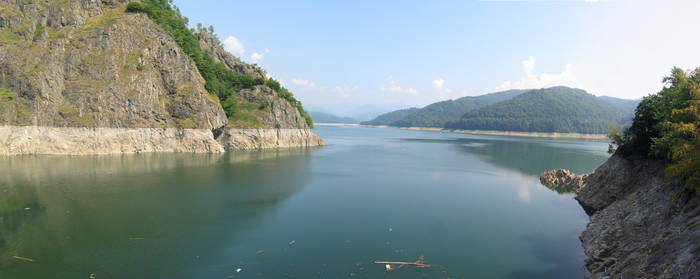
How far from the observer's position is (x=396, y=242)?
1730 cm

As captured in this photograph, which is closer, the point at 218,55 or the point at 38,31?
the point at 38,31

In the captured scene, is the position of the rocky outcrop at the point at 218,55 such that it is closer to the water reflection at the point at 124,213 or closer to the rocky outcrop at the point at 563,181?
the water reflection at the point at 124,213

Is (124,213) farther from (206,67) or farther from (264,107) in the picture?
(206,67)

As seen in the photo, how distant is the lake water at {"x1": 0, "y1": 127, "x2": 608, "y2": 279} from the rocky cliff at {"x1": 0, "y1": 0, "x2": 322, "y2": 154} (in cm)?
985

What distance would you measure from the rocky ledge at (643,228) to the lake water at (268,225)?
137 cm

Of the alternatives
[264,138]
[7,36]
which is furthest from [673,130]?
[7,36]

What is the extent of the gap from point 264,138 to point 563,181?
57.2 m

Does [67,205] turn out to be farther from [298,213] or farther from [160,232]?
[298,213]

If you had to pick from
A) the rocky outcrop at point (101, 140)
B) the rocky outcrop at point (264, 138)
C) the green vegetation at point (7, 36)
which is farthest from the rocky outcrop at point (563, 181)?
the green vegetation at point (7, 36)

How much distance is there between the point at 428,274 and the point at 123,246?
15.1m

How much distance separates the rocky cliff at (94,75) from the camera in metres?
42.8

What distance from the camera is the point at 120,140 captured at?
48656 mm

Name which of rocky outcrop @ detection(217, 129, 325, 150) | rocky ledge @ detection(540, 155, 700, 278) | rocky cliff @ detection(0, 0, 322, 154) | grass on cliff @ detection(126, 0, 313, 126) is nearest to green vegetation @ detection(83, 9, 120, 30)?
rocky cliff @ detection(0, 0, 322, 154)

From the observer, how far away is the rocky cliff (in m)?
42.8
